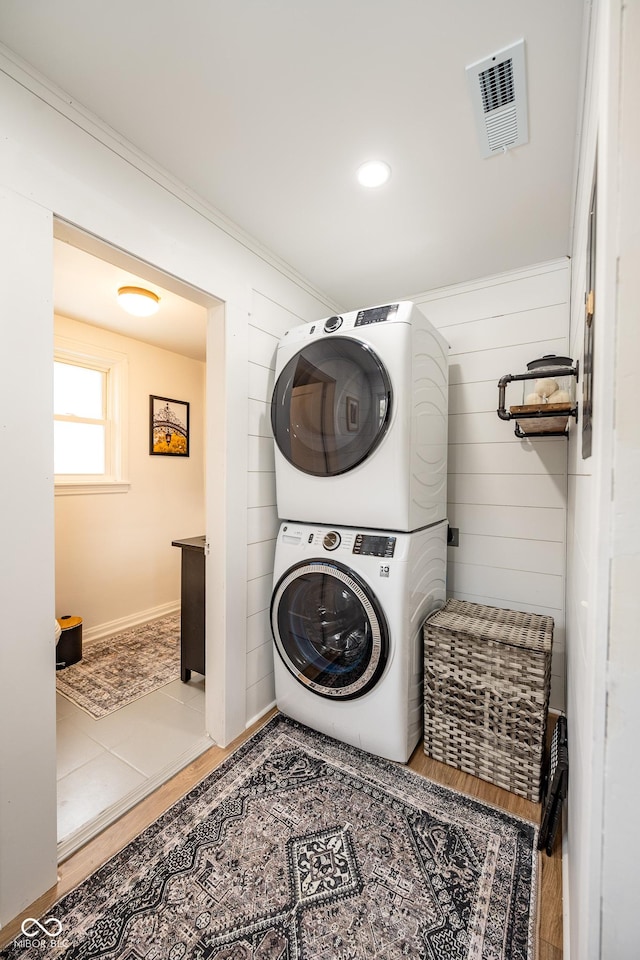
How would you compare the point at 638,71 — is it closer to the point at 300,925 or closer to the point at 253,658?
the point at 300,925

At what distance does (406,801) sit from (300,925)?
57 centimetres

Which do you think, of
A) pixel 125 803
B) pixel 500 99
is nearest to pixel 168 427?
pixel 125 803

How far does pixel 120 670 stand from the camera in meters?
2.56

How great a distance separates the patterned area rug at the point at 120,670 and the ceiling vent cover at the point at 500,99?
2995 millimetres

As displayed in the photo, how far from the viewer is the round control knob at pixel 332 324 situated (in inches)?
70.7

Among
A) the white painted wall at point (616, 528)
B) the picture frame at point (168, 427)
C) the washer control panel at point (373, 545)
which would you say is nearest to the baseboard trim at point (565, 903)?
the white painted wall at point (616, 528)

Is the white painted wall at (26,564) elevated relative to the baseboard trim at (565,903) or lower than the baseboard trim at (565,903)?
elevated

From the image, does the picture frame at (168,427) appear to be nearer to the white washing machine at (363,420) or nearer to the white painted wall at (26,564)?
the white washing machine at (363,420)

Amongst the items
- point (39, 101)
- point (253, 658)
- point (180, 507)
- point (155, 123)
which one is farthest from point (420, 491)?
point (180, 507)

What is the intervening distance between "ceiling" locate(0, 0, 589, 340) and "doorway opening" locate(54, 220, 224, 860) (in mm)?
436

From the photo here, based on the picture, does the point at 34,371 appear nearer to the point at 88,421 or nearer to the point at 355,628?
the point at 355,628

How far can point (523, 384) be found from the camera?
82.4 inches

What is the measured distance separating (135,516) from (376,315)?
8.75 ft
